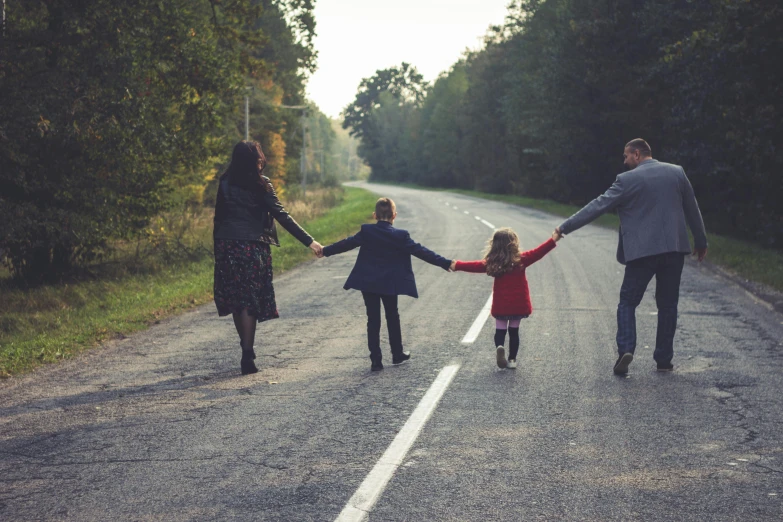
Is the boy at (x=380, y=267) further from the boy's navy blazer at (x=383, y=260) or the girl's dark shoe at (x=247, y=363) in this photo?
the girl's dark shoe at (x=247, y=363)

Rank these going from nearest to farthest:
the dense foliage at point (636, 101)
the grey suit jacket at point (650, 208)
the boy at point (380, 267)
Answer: the grey suit jacket at point (650, 208)
the boy at point (380, 267)
the dense foliage at point (636, 101)

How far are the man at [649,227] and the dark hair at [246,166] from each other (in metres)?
2.78

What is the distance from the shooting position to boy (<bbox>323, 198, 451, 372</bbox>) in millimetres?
7332

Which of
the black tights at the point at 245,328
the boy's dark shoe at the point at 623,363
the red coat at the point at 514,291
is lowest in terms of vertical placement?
the boy's dark shoe at the point at 623,363

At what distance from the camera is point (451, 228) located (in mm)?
27203

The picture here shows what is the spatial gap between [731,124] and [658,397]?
15.8m

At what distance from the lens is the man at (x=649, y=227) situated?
23.3ft

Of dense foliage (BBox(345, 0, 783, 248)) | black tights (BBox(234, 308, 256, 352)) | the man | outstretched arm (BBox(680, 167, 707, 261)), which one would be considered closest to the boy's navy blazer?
black tights (BBox(234, 308, 256, 352))

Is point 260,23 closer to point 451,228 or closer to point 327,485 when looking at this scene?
point 451,228

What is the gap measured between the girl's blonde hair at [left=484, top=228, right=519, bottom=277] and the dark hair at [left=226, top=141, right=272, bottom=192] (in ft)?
7.11

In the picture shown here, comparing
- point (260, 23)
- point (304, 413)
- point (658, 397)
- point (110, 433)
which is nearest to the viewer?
point (110, 433)

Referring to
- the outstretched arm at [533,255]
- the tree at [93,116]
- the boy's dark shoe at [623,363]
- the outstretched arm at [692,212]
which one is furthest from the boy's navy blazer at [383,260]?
the tree at [93,116]

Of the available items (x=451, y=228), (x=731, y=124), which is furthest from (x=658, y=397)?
(x=451, y=228)

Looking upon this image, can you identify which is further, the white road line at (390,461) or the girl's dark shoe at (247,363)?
the girl's dark shoe at (247,363)
